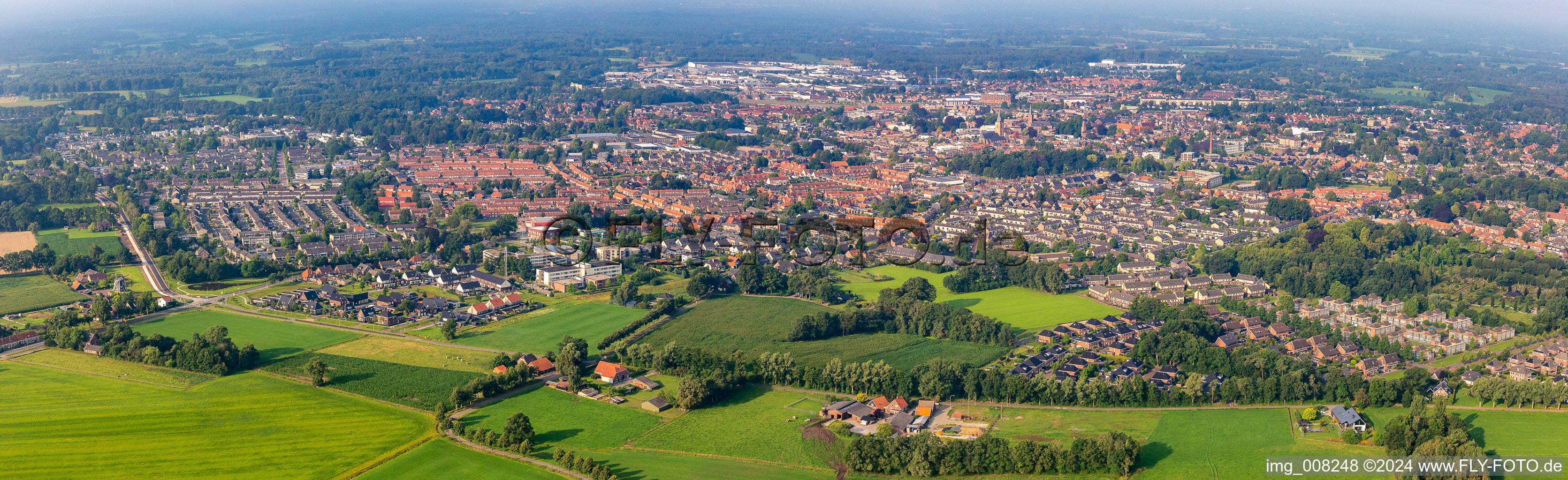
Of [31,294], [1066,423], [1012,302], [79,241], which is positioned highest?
[31,294]

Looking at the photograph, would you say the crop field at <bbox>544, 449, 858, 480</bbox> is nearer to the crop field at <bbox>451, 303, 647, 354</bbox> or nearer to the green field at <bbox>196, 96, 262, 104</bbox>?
the crop field at <bbox>451, 303, 647, 354</bbox>

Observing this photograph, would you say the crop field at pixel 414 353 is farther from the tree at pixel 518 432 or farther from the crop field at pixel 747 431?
the crop field at pixel 747 431

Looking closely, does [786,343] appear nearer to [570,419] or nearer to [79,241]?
[570,419]

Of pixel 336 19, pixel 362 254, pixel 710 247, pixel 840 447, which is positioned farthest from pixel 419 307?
pixel 336 19

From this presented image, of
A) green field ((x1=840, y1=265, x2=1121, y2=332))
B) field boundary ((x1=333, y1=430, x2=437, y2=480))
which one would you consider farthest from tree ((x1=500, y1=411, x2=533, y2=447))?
green field ((x1=840, y1=265, x2=1121, y2=332))

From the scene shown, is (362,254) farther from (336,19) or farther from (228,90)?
(336,19)

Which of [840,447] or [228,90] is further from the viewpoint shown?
[228,90]

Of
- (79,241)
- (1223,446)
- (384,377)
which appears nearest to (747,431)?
(384,377)
